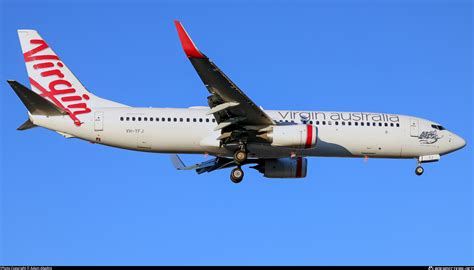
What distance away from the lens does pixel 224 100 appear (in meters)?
37.9

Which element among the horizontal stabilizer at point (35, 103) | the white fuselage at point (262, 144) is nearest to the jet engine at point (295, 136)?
the white fuselage at point (262, 144)

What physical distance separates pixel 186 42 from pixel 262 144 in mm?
8107

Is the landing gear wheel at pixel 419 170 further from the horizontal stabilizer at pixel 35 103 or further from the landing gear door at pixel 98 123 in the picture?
the horizontal stabilizer at pixel 35 103

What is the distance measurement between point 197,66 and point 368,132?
10.6 meters

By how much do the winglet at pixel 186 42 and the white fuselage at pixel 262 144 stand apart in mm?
6599

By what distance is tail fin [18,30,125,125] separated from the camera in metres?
40.4

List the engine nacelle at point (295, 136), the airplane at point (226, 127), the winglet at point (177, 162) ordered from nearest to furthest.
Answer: the engine nacelle at point (295, 136)
the airplane at point (226, 127)
the winglet at point (177, 162)

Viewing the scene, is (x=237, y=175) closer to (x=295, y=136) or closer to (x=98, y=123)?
(x=295, y=136)

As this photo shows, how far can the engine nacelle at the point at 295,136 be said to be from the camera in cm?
3872

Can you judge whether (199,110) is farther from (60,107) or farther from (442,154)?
(442,154)

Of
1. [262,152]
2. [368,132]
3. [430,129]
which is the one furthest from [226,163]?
[430,129]

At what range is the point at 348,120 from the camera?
41906 mm

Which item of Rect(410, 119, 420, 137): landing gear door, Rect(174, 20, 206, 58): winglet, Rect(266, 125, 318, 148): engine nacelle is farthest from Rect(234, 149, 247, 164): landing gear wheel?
Rect(410, 119, 420, 137): landing gear door

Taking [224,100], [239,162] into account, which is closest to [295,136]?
[239,162]
